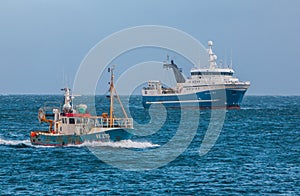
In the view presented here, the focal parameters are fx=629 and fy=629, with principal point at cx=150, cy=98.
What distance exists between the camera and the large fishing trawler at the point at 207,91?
13662 cm

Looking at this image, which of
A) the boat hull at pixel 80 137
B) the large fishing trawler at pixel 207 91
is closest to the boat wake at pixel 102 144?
the boat hull at pixel 80 137

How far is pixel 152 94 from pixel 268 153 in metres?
95.9

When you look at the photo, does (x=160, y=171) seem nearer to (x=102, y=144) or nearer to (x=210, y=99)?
(x=102, y=144)

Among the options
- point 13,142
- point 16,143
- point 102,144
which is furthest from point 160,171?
point 13,142

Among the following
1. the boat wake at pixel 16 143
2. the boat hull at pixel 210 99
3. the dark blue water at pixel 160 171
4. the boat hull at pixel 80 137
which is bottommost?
the dark blue water at pixel 160 171

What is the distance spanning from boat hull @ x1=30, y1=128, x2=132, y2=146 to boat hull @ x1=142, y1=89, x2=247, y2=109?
81.2m

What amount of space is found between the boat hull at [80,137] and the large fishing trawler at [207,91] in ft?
266

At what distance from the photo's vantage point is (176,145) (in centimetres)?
6294

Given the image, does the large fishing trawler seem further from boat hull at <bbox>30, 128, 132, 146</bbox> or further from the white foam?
boat hull at <bbox>30, 128, 132, 146</bbox>

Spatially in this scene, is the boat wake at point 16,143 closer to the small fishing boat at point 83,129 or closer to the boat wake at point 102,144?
the boat wake at point 102,144

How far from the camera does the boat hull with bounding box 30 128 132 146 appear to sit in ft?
184

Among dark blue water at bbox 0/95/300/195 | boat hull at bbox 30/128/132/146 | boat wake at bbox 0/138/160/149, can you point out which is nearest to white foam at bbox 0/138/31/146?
boat wake at bbox 0/138/160/149

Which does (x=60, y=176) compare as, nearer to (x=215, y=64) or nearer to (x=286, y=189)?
(x=286, y=189)

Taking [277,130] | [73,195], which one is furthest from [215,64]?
[73,195]
